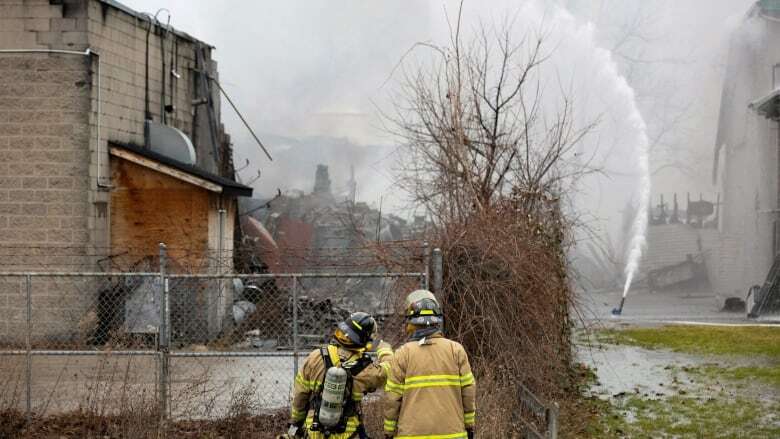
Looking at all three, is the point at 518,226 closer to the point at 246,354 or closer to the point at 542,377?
the point at 542,377

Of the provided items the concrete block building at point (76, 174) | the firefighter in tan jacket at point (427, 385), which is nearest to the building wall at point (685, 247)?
the concrete block building at point (76, 174)

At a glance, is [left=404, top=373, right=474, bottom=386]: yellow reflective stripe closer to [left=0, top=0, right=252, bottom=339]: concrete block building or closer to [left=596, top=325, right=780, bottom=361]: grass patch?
[left=0, top=0, right=252, bottom=339]: concrete block building

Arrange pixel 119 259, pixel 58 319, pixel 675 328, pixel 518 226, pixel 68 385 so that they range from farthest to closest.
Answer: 1. pixel 675 328
2. pixel 119 259
3. pixel 58 319
4. pixel 68 385
5. pixel 518 226

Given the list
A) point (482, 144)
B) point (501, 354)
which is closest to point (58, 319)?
point (482, 144)

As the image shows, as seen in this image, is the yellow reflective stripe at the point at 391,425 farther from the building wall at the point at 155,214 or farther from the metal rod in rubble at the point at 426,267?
the building wall at the point at 155,214

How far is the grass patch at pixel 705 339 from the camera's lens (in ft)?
58.9

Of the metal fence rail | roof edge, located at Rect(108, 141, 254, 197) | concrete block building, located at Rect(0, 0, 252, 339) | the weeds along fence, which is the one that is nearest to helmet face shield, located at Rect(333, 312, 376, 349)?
the metal fence rail

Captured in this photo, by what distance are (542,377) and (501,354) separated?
0.67 metres

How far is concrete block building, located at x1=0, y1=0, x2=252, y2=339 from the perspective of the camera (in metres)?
16.4

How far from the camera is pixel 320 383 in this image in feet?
21.2

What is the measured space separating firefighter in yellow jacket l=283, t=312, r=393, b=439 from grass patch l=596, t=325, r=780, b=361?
36.3 feet

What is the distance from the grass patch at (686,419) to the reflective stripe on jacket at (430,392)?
13.5 ft

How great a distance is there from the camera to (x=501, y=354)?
9445mm

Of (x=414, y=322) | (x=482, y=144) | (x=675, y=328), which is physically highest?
(x=482, y=144)
